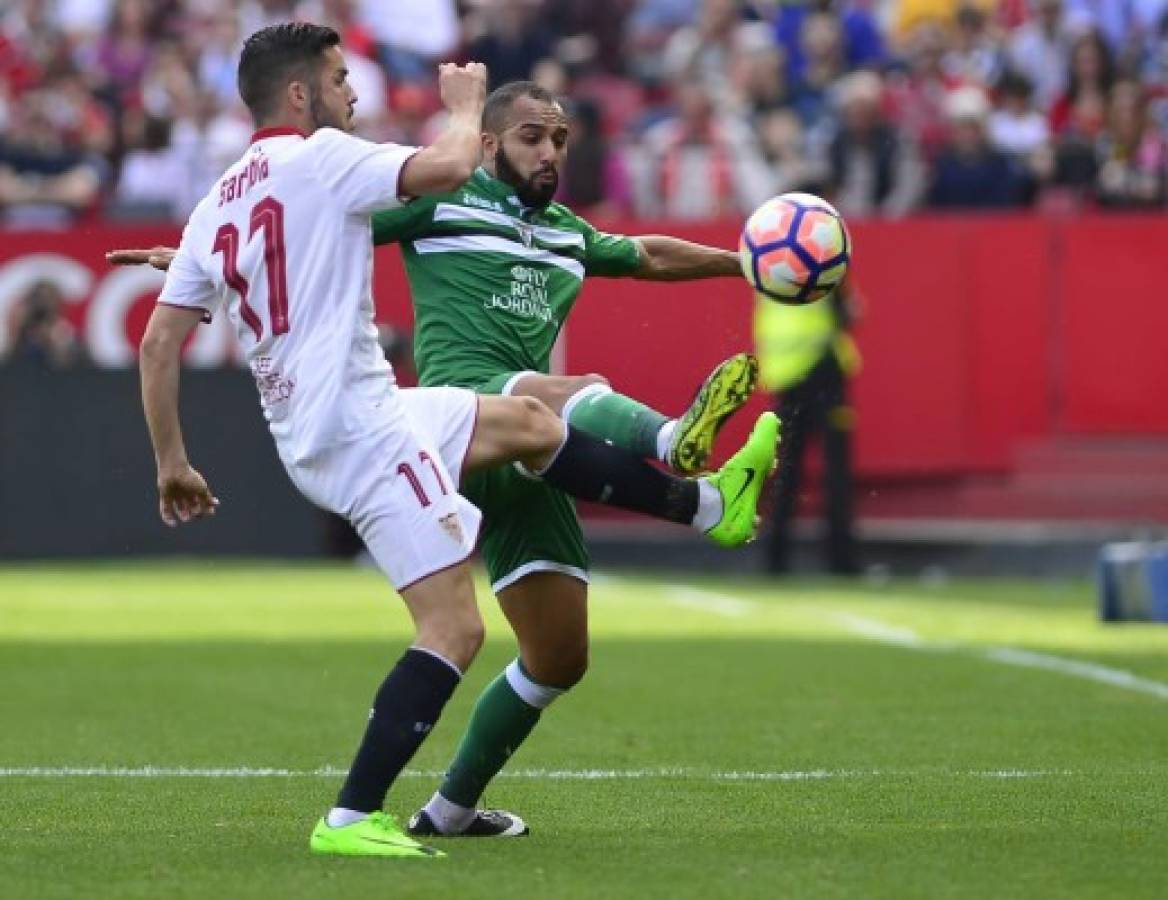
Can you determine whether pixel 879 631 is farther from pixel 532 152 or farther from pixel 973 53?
pixel 973 53

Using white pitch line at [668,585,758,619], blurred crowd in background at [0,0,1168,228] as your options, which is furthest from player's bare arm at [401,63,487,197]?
blurred crowd in background at [0,0,1168,228]

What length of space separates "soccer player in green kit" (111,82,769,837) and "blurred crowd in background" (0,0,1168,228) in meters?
13.2

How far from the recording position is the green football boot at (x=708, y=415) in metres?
8.13

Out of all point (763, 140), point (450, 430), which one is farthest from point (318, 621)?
point (450, 430)

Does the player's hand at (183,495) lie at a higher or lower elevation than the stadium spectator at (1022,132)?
lower

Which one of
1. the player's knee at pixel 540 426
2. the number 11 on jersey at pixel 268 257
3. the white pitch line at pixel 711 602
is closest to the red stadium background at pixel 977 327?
the white pitch line at pixel 711 602

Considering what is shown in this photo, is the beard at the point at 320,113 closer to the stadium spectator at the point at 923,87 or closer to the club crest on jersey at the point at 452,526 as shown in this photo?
the club crest on jersey at the point at 452,526

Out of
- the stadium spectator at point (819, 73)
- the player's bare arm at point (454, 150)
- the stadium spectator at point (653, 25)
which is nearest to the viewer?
the player's bare arm at point (454, 150)

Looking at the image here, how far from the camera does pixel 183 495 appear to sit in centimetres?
739

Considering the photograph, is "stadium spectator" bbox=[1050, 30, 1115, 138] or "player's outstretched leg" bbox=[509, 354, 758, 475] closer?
"player's outstretched leg" bbox=[509, 354, 758, 475]

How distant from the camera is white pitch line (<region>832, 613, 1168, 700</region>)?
12.7 meters

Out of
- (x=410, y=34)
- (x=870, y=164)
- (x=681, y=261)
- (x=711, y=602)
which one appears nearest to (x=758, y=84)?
(x=870, y=164)

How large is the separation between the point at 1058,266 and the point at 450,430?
15.0 metres

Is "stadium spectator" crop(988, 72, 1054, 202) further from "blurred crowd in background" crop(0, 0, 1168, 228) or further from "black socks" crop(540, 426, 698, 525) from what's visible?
"black socks" crop(540, 426, 698, 525)
